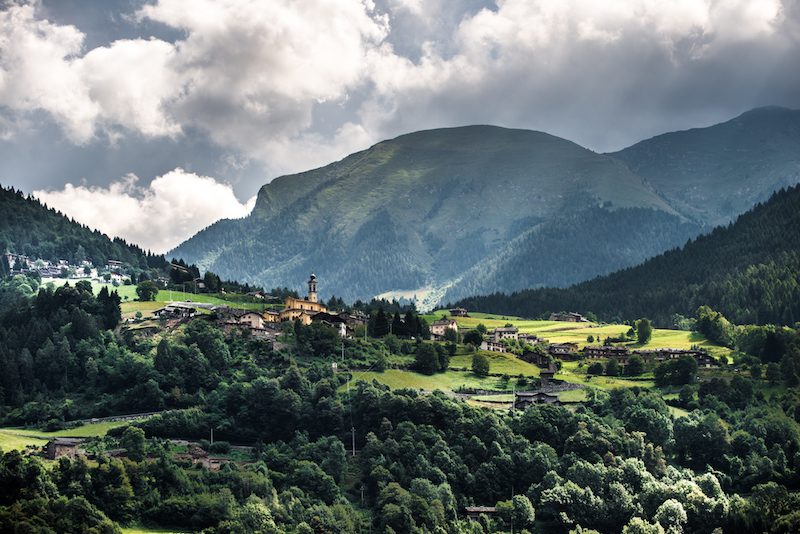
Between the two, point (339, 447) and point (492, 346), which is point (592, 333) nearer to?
point (492, 346)

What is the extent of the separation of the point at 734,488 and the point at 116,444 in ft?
221

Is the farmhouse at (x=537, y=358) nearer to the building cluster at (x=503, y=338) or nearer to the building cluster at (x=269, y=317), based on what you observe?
the building cluster at (x=503, y=338)

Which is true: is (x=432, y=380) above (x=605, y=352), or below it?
below

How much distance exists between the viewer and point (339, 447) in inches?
3457

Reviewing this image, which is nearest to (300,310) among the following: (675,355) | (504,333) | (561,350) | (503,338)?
(503,338)

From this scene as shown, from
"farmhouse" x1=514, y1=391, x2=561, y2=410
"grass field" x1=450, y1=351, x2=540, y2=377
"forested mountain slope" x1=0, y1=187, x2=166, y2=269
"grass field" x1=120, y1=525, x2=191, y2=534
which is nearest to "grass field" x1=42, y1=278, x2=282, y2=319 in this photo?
"forested mountain slope" x1=0, y1=187, x2=166, y2=269

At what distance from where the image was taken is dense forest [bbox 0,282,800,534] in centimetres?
7488

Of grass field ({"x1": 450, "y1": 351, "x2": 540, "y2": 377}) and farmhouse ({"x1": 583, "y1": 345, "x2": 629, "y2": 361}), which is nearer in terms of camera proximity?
grass field ({"x1": 450, "y1": 351, "x2": 540, "y2": 377})

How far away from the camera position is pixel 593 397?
361ft

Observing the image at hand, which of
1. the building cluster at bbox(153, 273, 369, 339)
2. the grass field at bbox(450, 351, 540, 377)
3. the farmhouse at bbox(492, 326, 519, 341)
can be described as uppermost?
the building cluster at bbox(153, 273, 369, 339)

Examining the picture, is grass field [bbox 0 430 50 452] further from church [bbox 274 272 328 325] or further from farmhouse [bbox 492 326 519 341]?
farmhouse [bbox 492 326 519 341]

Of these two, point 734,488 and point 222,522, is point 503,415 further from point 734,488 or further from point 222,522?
point 222,522

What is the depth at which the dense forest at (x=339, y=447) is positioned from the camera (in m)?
74.9

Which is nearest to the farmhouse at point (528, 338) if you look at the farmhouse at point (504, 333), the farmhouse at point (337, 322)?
the farmhouse at point (504, 333)
